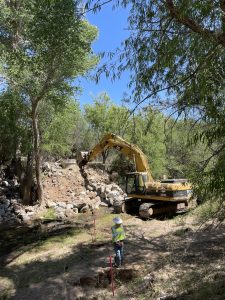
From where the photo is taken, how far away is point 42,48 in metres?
16.1

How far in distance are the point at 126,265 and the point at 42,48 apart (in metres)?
9.74

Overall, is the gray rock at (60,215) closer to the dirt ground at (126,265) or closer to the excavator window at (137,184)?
the excavator window at (137,184)

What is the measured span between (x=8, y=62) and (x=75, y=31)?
10.7 feet

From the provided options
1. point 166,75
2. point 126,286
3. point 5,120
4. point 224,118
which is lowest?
point 126,286

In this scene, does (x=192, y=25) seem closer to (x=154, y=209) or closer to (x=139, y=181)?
(x=154, y=209)

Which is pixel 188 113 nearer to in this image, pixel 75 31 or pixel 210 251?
pixel 210 251

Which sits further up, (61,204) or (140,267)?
(61,204)

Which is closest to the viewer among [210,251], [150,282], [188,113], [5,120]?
[188,113]

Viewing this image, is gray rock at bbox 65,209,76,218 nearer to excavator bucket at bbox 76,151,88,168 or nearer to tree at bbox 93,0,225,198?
excavator bucket at bbox 76,151,88,168

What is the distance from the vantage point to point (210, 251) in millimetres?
10461

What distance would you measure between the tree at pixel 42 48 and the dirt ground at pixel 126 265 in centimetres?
641

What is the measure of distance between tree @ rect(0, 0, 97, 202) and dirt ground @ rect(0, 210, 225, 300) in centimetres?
641

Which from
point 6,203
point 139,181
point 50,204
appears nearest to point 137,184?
point 139,181

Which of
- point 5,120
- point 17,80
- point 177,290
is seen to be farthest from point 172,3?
point 5,120
